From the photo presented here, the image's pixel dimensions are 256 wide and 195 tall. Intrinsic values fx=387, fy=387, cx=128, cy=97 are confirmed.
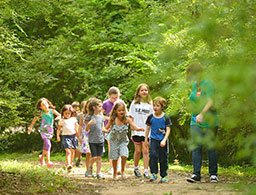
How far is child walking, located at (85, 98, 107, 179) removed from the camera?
26.8 feet

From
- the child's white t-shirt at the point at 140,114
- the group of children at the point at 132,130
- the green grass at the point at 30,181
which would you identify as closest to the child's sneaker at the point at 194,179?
the group of children at the point at 132,130

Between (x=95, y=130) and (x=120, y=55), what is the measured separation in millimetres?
6285

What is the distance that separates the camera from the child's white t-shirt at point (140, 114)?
8.41 m

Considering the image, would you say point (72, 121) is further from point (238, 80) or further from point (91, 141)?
point (238, 80)

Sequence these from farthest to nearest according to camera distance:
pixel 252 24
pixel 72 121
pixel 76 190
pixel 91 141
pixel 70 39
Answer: pixel 70 39
pixel 72 121
pixel 91 141
pixel 76 190
pixel 252 24

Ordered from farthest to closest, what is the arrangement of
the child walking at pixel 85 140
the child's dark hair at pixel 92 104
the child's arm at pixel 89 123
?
1. the child walking at pixel 85 140
2. the child's dark hair at pixel 92 104
3. the child's arm at pixel 89 123

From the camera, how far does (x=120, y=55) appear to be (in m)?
14.1

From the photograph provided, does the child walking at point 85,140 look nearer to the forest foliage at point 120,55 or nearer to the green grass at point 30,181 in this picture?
the green grass at point 30,181

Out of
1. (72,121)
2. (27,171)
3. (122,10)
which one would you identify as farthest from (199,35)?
(122,10)

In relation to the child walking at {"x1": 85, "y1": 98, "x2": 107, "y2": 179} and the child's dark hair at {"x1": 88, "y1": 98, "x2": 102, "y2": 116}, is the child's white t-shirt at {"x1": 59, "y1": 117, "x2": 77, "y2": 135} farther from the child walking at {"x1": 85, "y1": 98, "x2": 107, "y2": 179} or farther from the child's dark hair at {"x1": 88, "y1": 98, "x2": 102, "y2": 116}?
the child's dark hair at {"x1": 88, "y1": 98, "x2": 102, "y2": 116}

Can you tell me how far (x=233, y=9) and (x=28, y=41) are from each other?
1384 centimetres

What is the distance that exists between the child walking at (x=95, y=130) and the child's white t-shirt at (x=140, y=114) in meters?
0.73

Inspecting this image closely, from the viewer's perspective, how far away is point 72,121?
10359 millimetres

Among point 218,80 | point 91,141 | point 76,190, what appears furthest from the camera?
point 91,141
